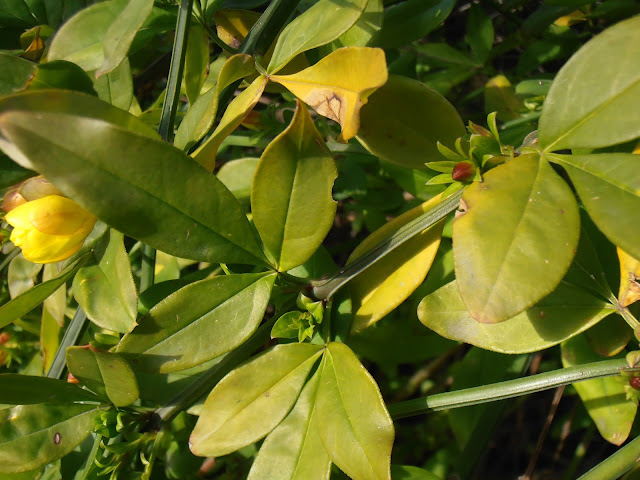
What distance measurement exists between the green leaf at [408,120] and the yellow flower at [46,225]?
511 millimetres

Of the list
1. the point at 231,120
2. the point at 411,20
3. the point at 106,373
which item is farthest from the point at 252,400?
the point at 411,20

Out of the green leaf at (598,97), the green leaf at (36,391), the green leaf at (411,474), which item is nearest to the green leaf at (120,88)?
the green leaf at (36,391)

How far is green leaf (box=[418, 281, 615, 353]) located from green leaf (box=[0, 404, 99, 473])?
635 mm

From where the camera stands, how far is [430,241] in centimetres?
100

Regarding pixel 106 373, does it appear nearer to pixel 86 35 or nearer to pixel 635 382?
pixel 86 35

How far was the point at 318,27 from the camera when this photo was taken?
945 mm

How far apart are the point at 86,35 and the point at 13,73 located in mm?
231

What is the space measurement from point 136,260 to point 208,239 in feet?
2.39

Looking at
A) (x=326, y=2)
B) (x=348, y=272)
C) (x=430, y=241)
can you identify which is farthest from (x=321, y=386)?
(x=326, y=2)

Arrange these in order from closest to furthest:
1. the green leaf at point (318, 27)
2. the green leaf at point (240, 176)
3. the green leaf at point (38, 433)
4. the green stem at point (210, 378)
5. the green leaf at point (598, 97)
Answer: the green leaf at point (598, 97) < the green leaf at point (318, 27) < the green leaf at point (38, 433) < the green stem at point (210, 378) < the green leaf at point (240, 176)

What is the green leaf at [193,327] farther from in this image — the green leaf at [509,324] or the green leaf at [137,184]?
the green leaf at [509,324]

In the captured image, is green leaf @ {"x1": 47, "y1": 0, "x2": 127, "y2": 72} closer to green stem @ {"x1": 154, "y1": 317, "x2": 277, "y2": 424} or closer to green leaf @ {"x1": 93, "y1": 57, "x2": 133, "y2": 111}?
green leaf @ {"x1": 93, "y1": 57, "x2": 133, "y2": 111}

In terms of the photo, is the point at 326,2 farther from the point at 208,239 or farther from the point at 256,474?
the point at 256,474

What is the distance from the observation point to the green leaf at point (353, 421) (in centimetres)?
89
